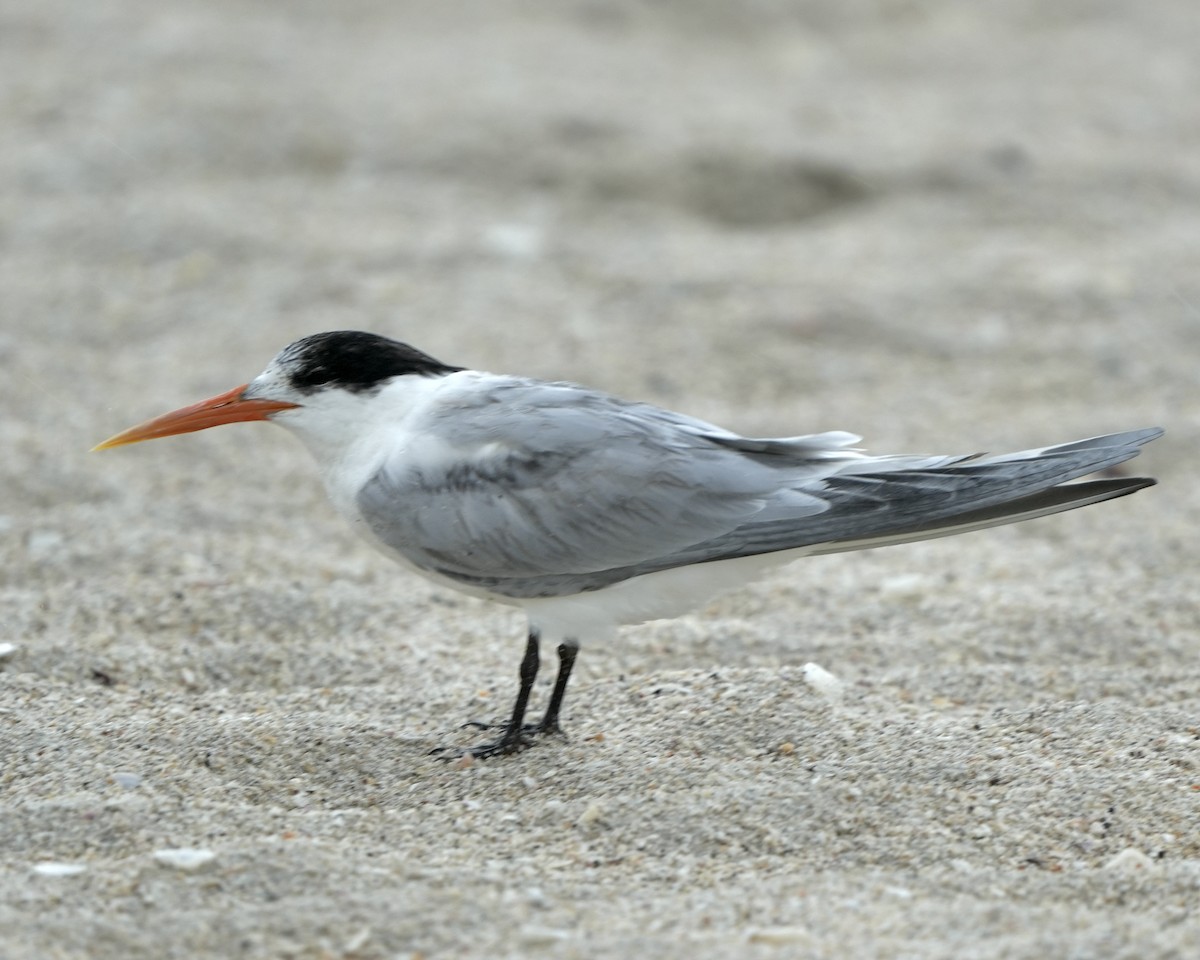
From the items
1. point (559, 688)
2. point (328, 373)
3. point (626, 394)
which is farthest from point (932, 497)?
point (626, 394)

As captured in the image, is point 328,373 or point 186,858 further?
point 328,373

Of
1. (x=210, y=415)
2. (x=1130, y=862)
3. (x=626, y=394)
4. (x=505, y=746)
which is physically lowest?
(x=1130, y=862)

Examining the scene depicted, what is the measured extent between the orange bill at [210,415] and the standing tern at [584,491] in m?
0.12

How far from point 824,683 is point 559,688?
62 cm

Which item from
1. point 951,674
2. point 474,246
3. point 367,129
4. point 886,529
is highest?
point 367,129

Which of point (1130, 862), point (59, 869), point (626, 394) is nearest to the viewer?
point (59, 869)

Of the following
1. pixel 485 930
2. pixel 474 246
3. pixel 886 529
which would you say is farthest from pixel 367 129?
pixel 485 930

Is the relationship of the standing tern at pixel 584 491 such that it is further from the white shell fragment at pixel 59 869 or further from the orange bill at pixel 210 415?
the white shell fragment at pixel 59 869

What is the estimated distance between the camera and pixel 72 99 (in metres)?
7.19

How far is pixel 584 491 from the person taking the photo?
315 cm

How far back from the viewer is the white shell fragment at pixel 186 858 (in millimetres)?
2619

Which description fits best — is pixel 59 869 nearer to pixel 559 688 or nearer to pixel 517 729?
pixel 517 729

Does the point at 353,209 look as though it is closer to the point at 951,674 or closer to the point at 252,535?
the point at 252,535

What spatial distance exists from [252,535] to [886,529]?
7.17ft
